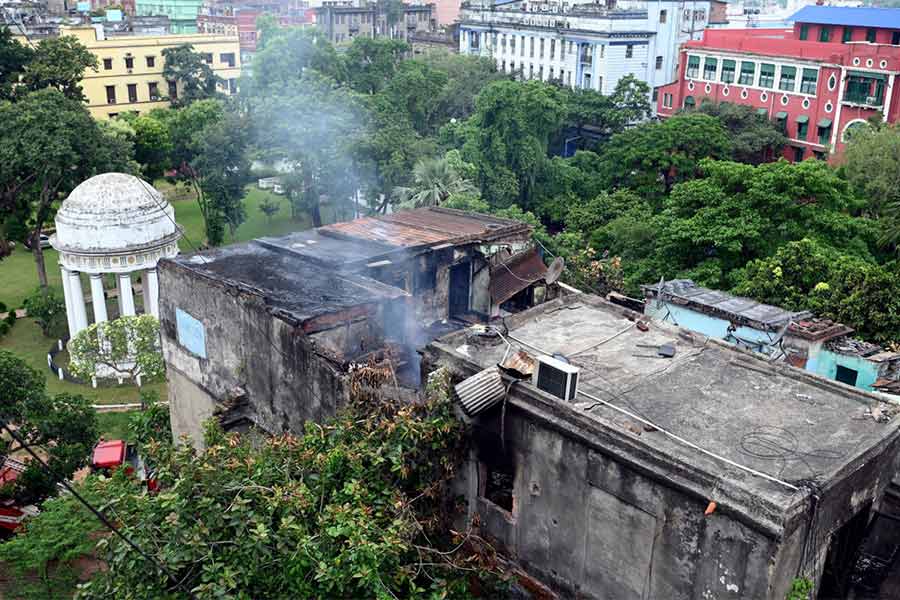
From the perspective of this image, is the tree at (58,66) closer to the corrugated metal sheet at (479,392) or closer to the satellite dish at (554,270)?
the satellite dish at (554,270)

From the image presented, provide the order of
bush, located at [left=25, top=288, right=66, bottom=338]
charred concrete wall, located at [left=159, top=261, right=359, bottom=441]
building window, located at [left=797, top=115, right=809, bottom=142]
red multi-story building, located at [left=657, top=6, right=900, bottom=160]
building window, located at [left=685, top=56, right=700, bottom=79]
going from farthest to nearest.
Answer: building window, located at [left=685, top=56, right=700, bottom=79], building window, located at [left=797, top=115, right=809, bottom=142], red multi-story building, located at [left=657, top=6, right=900, bottom=160], bush, located at [left=25, top=288, right=66, bottom=338], charred concrete wall, located at [left=159, top=261, right=359, bottom=441]

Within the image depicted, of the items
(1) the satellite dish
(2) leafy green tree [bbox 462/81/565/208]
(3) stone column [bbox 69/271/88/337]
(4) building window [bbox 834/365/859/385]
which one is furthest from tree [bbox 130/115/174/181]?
(4) building window [bbox 834/365/859/385]

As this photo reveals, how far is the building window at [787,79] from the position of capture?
5441 centimetres

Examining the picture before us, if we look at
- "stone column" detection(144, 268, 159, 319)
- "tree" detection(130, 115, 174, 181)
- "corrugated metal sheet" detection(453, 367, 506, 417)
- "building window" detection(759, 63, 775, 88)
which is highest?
"building window" detection(759, 63, 775, 88)

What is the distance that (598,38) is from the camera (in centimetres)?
6756

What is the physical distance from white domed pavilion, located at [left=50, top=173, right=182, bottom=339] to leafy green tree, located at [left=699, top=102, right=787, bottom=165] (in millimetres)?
35250

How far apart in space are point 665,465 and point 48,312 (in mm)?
32593

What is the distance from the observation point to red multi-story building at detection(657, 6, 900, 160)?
162ft

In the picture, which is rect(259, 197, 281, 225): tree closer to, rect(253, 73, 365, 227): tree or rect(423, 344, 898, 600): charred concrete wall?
rect(253, 73, 365, 227): tree

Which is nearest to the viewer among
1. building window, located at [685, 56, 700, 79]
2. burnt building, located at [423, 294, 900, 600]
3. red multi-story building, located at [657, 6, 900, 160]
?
burnt building, located at [423, 294, 900, 600]

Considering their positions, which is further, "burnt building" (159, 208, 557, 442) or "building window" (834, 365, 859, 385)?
"building window" (834, 365, 859, 385)

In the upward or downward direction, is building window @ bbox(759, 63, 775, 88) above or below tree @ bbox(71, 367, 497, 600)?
above

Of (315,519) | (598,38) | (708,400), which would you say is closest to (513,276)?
(708,400)

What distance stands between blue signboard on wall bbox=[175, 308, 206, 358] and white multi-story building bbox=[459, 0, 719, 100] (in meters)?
55.1
